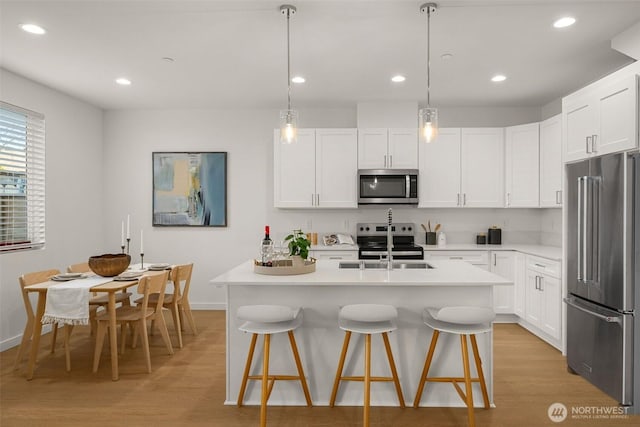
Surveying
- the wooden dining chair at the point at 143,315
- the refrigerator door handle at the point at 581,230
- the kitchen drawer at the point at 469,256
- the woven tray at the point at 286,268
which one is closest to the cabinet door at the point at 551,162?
the kitchen drawer at the point at 469,256

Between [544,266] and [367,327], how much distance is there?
259 centimetres

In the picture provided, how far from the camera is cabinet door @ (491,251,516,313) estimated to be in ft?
16.0

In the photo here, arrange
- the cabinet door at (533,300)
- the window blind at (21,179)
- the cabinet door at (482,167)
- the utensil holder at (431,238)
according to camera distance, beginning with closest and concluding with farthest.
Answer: the window blind at (21,179) → the cabinet door at (533,300) → the cabinet door at (482,167) → the utensil holder at (431,238)

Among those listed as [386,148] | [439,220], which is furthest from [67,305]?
[439,220]

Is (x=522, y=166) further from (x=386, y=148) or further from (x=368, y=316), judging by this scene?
(x=368, y=316)

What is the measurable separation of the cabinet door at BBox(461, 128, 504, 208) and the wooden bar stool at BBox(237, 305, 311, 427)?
332cm

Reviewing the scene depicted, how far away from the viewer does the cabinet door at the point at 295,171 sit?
17.2ft

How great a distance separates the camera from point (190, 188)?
18.7 ft

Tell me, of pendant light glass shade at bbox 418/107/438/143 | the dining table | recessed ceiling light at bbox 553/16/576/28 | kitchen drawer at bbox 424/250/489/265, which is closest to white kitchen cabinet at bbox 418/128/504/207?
kitchen drawer at bbox 424/250/489/265

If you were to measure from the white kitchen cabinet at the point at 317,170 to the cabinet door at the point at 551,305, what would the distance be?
7.50ft

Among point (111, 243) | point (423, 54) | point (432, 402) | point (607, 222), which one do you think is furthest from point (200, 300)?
point (607, 222)

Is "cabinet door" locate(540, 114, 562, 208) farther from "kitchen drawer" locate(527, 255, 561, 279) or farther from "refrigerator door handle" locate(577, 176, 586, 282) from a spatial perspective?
"refrigerator door handle" locate(577, 176, 586, 282)

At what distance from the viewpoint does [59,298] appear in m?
3.32

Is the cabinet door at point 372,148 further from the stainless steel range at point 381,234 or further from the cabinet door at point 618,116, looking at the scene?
the cabinet door at point 618,116
